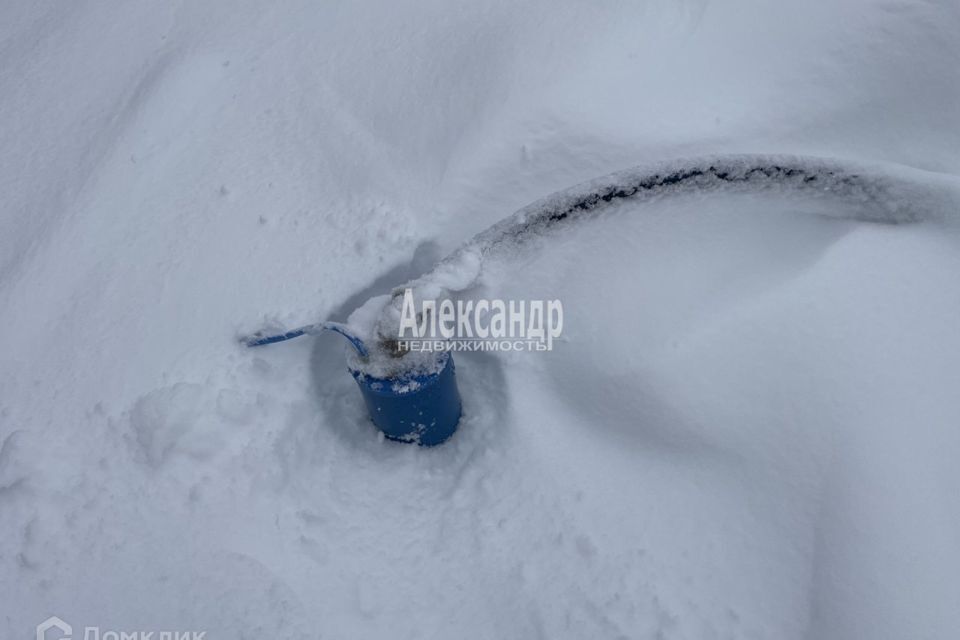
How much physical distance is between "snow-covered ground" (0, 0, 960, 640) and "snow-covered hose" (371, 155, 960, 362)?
42mm

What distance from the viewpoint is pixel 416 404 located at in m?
1.11

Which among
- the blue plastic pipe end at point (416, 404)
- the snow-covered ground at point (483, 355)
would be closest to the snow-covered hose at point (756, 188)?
the snow-covered ground at point (483, 355)

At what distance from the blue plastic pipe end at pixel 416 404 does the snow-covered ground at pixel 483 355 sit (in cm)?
5

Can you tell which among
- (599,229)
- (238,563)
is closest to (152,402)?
(238,563)

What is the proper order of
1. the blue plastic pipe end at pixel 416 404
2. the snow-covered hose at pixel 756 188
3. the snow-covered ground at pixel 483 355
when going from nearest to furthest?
the snow-covered ground at pixel 483 355, the blue plastic pipe end at pixel 416 404, the snow-covered hose at pixel 756 188

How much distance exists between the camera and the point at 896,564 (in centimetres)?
88

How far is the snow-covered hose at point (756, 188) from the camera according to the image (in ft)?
4.00

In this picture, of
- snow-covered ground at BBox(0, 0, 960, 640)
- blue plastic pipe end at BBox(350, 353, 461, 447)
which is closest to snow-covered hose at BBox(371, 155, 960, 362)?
snow-covered ground at BBox(0, 0, 960, 640)

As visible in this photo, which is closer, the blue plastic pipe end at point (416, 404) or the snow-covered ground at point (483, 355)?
the snow-covered ground at point (483, 355)

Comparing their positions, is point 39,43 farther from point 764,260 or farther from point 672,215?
point 764,260

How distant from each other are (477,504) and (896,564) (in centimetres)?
65

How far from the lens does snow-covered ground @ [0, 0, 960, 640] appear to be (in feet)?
3.18

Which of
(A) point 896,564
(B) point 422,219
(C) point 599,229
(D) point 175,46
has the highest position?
(D) point 175,46

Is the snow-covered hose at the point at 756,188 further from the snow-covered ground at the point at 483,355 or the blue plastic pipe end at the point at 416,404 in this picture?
the blue plastic pipe end at the point at 416,404
